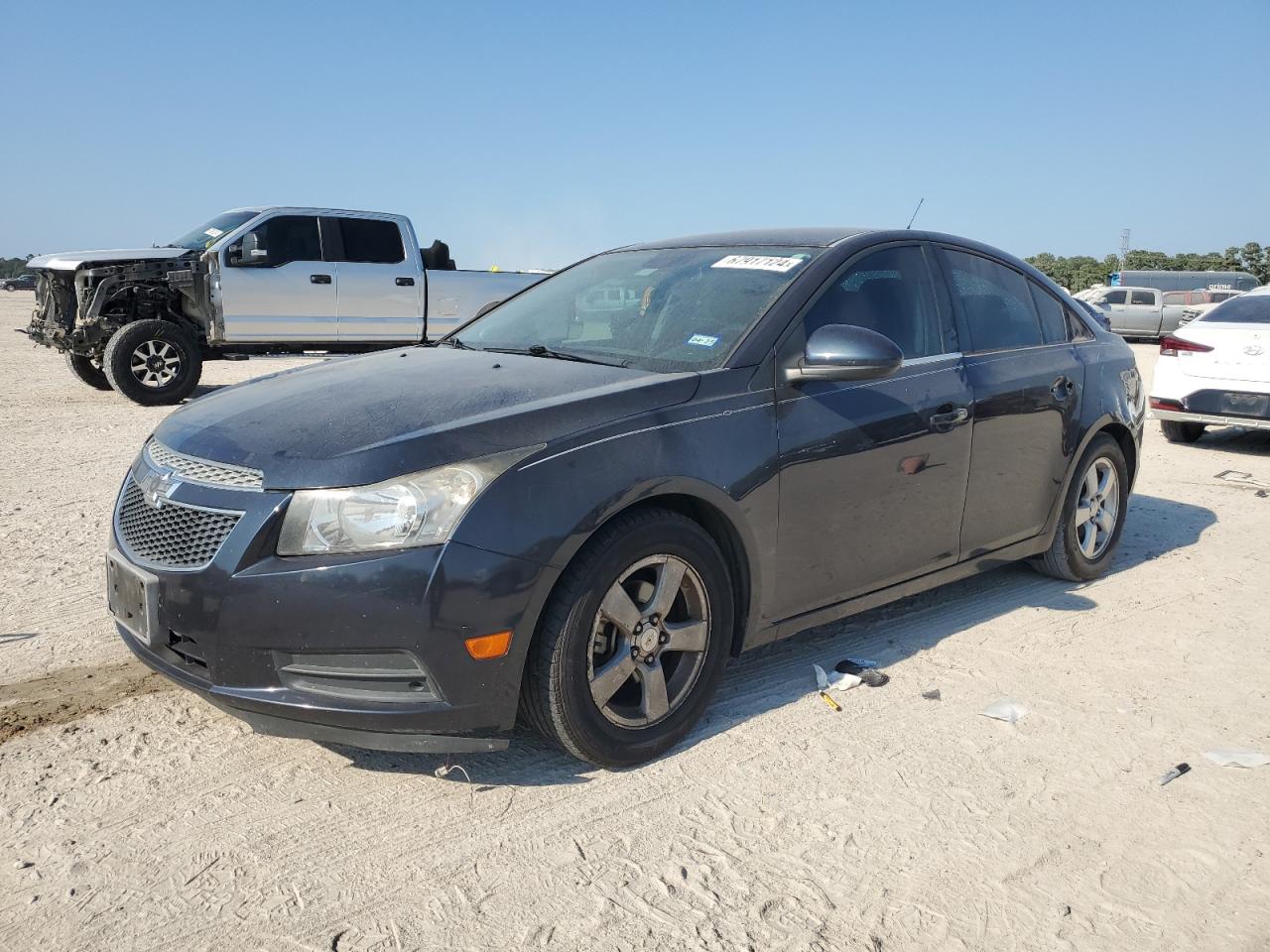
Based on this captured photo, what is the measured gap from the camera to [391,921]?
248 cm

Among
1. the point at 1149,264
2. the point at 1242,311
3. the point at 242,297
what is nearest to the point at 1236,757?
the point at 1242,311

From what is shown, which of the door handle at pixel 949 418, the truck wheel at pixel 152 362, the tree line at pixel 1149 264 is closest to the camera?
the door handle at pixel 949 418

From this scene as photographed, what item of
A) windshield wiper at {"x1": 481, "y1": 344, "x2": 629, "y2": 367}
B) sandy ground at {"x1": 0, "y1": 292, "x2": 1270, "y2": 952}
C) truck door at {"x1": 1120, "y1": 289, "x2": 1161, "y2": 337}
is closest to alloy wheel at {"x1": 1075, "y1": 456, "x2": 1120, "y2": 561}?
sandy ground at {"x1": 0, "y1": 292, "x2": 1270, "y2": 952}

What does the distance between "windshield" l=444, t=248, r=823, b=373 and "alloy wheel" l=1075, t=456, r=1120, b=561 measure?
222cm

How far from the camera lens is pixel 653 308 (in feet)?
13.1

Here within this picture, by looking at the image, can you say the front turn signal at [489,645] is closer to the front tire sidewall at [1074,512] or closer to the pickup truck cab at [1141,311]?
the front tire sidewall at [1074,512]

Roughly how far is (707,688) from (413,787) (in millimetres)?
982

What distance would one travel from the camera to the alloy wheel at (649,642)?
313 centimetres

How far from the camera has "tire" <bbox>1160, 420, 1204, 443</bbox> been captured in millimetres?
10195

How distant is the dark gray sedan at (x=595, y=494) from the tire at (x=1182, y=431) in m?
6.32

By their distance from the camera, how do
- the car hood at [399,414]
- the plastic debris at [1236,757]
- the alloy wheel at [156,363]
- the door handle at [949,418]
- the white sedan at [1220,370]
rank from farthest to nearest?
the alloy wheel at [156,363], the white sedan at [1220,370], the door handle at [949,418], the plastic debris at [1236,757], the car hood at [399,414]

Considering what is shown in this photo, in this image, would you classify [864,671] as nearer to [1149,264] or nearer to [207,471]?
[207,471]

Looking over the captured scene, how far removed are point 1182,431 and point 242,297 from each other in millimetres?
10097

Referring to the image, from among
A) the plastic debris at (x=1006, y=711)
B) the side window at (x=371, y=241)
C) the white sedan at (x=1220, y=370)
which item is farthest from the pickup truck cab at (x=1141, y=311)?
the plastic debris at (x=1006, y=711)
